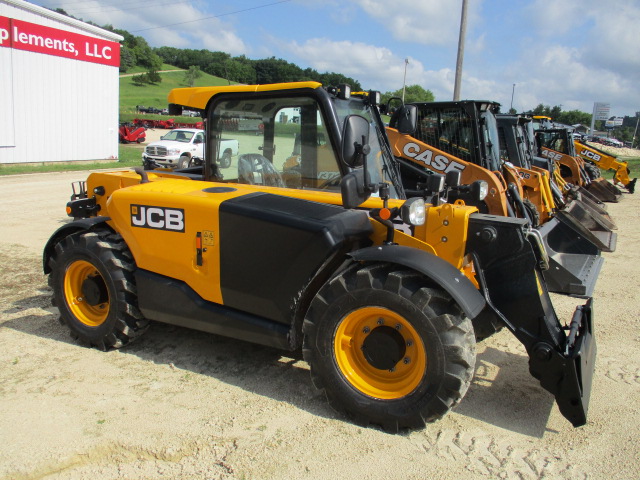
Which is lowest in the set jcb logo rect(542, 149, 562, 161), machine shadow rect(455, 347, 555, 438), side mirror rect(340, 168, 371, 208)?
machine shadow rect(455, 347, 555, 438)

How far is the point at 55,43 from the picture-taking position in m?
19.9

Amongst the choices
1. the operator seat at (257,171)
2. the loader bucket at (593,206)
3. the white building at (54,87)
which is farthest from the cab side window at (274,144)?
the white building at (54,87)

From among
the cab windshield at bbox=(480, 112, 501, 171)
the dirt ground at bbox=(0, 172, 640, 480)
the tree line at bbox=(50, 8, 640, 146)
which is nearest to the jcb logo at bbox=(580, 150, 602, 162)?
the cab windshield at bbox=(480, 112, 501, 171)

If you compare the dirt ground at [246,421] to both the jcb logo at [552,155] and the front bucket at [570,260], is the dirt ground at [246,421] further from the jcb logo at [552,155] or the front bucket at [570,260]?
the jcb logo at [552,155]

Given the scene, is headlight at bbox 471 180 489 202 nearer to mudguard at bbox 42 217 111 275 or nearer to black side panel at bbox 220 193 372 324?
black side panel at bbox 220 193 372 324

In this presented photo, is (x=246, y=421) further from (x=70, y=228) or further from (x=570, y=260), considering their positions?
(x=570, y=260)

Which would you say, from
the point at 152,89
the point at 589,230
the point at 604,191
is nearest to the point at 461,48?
the point at 604,191

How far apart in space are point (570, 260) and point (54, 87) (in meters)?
20.2

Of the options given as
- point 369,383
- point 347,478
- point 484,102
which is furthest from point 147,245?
point 484,102

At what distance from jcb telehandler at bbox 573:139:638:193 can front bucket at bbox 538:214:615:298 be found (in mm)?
12843

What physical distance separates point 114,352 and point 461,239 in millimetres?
2907

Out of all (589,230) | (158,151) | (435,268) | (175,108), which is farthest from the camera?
(158,151)

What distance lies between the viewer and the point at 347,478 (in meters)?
2.84

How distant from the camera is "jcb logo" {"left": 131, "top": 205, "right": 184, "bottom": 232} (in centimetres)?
400
